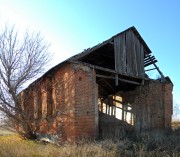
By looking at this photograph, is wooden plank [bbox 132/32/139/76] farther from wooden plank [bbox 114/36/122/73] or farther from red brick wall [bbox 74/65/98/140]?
red brick wall [bbox 74/65/98/140]

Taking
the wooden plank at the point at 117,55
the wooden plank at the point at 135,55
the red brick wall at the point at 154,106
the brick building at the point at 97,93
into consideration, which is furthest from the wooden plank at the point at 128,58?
the red brick wall at the point at 154,106

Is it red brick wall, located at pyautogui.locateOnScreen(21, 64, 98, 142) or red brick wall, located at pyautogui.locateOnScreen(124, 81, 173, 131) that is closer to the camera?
red brick wall, located at pyautogui.locateOnScreen(21, 64, 98, 142)

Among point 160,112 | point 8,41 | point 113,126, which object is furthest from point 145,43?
point 8,41

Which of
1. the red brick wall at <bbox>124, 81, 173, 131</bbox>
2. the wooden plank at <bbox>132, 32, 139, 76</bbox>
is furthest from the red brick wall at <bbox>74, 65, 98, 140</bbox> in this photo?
the red brick wall at <bbox>124, 81, 173, 131</bbox>

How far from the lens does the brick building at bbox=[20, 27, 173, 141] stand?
39.7 feet

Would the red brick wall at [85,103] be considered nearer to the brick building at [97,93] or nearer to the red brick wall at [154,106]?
the brick building at [97,93]

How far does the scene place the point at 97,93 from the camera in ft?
40.5

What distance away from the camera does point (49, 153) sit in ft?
29.2

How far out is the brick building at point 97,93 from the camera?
1209cm

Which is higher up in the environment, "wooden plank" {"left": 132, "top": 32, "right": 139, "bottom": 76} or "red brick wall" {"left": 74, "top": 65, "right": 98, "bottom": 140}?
"wooden plank" {"left": 132, "top": 32, "right": 139, "bottom": 76}

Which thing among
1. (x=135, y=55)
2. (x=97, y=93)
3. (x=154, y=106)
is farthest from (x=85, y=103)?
(x=154, y=106)

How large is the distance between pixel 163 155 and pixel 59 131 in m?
5.78

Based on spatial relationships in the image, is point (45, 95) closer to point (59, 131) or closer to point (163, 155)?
point (59, 131)

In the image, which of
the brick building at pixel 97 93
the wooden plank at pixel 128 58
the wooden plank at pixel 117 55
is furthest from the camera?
the wooden plank at pixel 128 58
